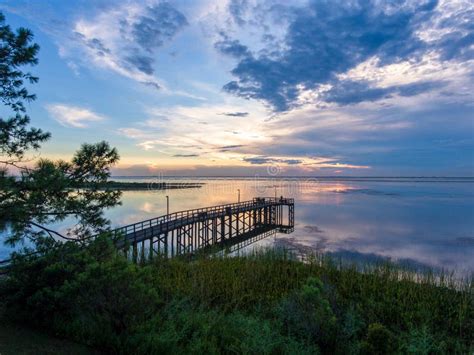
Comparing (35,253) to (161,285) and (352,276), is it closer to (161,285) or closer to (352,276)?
(161,285)

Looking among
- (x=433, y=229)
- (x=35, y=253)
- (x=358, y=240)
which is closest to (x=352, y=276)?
(x=35, y=253)

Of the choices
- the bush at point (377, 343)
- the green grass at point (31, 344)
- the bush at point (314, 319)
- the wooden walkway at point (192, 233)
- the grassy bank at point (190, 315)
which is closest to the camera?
the green grass at point (31, 344)

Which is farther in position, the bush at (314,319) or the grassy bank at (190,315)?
the bush at (314,319)

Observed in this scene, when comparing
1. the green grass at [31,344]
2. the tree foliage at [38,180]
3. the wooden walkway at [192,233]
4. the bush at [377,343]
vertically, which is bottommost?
the wooden walkway at [192,233]

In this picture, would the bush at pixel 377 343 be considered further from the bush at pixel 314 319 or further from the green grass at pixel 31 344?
the green grass at pixel 31 344

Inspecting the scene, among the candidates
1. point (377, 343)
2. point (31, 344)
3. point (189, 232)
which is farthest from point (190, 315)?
point (189, 232)

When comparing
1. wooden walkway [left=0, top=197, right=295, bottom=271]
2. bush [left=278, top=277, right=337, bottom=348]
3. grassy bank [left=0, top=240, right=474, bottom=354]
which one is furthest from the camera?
wooden walkway [left=0, top=197, right=295, bottom=271]

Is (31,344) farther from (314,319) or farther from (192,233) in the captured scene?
(192,233)

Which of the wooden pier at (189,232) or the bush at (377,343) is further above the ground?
the bush at (377,343)

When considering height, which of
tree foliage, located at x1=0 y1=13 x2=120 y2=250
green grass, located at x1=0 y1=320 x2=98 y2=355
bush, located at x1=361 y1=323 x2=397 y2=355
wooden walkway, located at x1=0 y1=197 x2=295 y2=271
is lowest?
wooden walkway, located at x1=0 y1=197 x2=295 y2=271

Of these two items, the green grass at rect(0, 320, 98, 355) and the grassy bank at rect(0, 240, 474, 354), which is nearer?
the green grass at rect(0, 320, 98, 355)

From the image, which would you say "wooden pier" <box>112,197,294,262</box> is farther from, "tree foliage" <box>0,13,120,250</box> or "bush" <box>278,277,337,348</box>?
"bush" <box>278,277,337,348</box>

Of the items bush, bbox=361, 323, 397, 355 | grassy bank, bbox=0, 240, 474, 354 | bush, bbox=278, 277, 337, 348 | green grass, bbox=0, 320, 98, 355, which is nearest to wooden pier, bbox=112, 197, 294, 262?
grassy bank, bbox=0, 240, 474, 354

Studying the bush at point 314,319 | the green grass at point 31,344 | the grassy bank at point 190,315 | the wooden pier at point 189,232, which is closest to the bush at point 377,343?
the grassy bank at point 190,315
